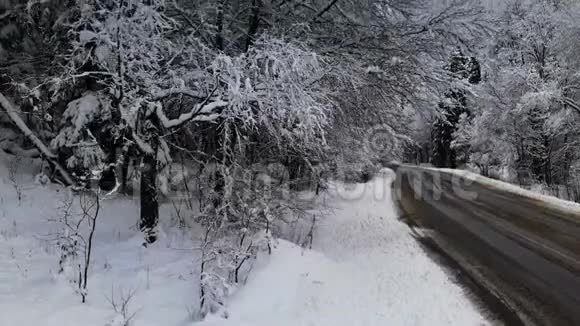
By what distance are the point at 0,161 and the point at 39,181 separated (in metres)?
2.42

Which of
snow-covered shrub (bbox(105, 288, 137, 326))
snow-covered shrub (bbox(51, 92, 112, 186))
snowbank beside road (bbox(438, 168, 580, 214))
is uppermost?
snow-covered shrub (bbox(51, 92, 112, 186))

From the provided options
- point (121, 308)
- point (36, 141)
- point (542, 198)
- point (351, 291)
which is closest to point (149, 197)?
point (121, 308)

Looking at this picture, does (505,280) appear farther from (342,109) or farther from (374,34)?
(374,34)

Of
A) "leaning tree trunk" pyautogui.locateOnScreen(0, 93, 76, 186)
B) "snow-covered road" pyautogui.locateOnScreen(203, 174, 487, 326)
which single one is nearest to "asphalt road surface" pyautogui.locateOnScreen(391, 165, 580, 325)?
"snow-covered road" pyautogui.locateOnScreen(203, 174, 487, 326)

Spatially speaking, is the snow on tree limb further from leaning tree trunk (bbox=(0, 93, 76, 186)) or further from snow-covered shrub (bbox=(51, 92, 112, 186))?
leaning tree trunk (bbox=(0, 93, 76, 186))

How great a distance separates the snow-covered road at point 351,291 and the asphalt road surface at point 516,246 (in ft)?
2.33

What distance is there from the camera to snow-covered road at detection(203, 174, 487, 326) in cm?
516

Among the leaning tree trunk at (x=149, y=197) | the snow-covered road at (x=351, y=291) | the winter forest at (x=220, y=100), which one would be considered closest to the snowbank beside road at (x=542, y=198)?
the winter forest at (x=220, y=100)

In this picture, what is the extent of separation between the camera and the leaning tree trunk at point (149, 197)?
7004 millimetres

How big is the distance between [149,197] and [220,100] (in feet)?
7.28

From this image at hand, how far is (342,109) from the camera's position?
834 centimetres

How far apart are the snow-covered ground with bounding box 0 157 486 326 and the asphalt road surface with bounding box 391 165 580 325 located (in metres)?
0.73

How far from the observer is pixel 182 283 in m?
5.55

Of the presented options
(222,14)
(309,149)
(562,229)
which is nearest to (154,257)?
(309,149)
